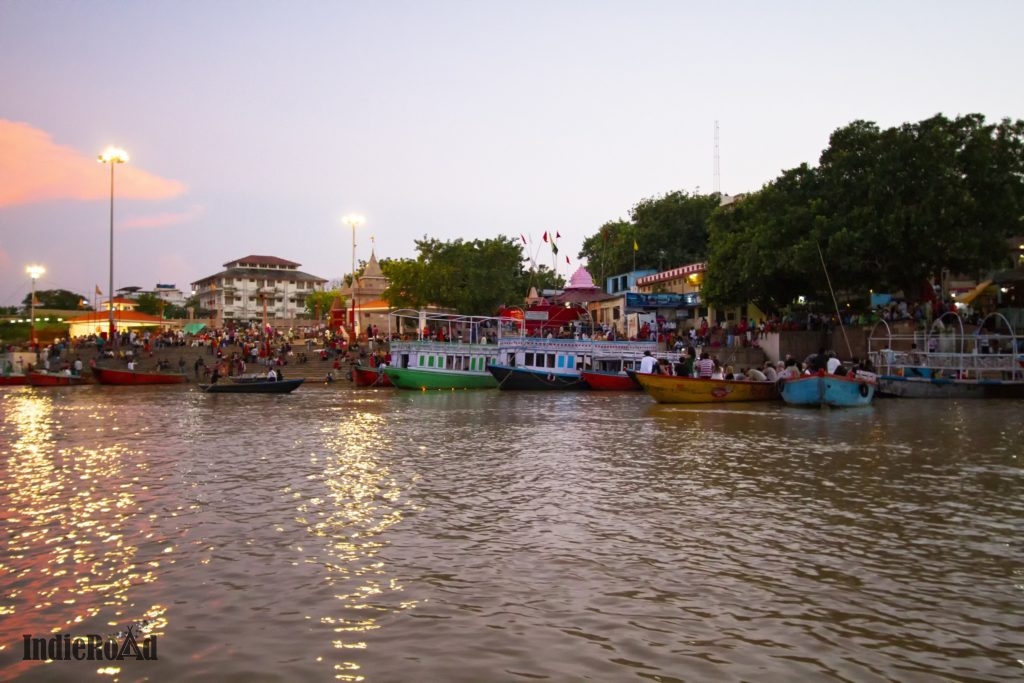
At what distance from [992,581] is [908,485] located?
197 inches

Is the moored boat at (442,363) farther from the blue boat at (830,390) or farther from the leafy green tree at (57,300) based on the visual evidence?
the leafy green tree at (57,300)

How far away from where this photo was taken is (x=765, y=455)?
1520cm

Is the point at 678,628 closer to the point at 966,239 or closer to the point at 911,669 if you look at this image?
the point at 911,669

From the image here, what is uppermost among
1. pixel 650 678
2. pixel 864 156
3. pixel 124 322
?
pixel 864 156

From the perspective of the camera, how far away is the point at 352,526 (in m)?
9.48

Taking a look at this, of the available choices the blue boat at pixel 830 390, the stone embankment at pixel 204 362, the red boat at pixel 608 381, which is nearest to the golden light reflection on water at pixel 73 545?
the blue boat at pixel 830 390

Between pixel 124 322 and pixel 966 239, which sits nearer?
pixel 966 239

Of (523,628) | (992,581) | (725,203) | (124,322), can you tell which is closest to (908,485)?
(992,581)

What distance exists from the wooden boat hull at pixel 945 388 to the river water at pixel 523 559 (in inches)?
512

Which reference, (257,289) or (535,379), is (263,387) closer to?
(535,379)

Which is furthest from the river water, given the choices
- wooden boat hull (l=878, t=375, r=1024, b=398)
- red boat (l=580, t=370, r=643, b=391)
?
red boat (l=580, t=370, r=643, b=391)

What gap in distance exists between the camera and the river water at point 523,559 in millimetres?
5648

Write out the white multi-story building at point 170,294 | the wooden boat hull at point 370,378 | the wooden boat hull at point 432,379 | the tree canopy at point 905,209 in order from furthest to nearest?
the white multi-story building at point 170,294
the wooden boat hull at point 370,378
the wooden boat hull at point 432,379
the tree canopy at point 905,209

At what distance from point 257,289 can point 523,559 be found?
11439 cm
